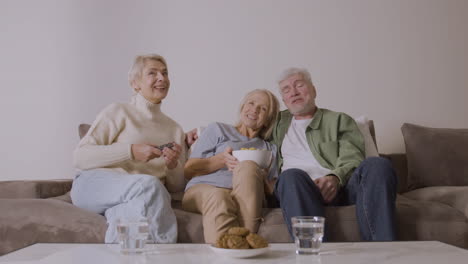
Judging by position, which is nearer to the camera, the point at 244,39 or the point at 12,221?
the point at 12,221

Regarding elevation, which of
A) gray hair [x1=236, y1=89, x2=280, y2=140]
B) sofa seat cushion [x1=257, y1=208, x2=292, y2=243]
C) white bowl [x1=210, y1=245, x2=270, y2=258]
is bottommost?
sofa seat cushion [x1=257, y1=208, x2=292, y2=243]

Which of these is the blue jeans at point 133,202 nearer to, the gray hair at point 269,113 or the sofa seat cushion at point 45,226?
the sofa seat cushion at point 45,226

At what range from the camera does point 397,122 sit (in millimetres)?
3043

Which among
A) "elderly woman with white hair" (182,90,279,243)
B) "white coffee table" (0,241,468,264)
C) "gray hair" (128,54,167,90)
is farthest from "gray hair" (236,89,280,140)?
"white coffee table" (0,241,468,264)

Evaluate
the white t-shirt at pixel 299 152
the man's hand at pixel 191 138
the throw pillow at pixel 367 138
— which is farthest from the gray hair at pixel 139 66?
the throw pillow at pixel 367 138

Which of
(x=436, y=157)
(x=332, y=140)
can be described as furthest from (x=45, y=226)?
(x=436, y=157)

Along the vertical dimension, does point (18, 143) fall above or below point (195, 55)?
below

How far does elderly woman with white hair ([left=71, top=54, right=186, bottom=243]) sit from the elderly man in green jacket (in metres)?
0.48

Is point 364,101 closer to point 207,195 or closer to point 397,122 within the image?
point 397,122

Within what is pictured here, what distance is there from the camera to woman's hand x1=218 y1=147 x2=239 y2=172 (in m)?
2.16

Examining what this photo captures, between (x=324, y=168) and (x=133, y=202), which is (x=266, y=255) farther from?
(x=324, y=168)

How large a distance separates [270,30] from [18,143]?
1.69 metres

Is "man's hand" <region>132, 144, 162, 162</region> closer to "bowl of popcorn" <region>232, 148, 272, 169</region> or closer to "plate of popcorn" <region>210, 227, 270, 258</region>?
"bowl of popcorn" <region>232, 148, 272, 169</region>

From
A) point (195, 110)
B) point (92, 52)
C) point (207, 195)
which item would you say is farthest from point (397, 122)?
point (92, 52)
